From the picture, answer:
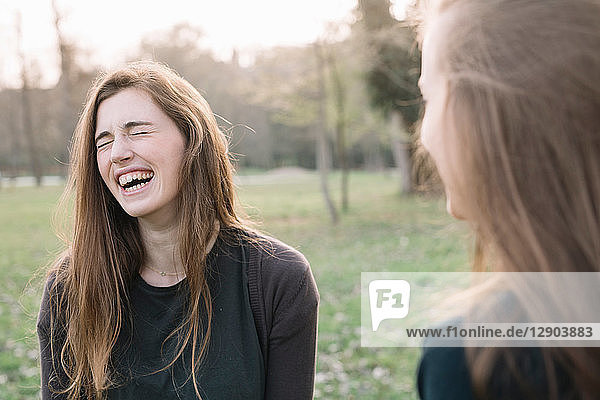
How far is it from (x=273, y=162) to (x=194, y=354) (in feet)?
139

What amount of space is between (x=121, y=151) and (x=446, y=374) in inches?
53.4

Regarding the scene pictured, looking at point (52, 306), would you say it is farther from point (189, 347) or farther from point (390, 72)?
point (390, 72)

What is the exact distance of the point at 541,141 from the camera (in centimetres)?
86

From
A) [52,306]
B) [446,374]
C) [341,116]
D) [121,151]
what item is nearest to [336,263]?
[52,306]

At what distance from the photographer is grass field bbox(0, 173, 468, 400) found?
4074 mm

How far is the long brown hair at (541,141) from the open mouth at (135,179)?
1.25 metres

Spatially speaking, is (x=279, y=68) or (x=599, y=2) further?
(x=279, y=68)

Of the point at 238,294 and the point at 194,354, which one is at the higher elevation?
the point at 238,294

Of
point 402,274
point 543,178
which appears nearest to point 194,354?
→ point 543,178

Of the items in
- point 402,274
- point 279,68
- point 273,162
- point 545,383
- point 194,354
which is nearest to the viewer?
point 545,383

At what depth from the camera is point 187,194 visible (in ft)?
6.39

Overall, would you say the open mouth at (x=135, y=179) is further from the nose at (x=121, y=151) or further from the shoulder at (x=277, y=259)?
the shoulder at (x=277, y=259)

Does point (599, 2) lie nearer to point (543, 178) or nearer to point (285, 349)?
point (543, 178)

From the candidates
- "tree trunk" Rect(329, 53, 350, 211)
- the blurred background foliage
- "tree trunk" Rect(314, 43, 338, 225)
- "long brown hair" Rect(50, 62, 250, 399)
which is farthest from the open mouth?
"tree trunk" Rect(329, 53, 350, 211)
